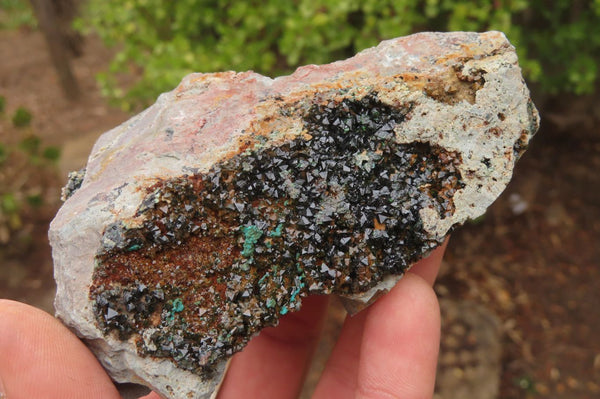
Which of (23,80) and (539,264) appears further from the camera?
(23,80)

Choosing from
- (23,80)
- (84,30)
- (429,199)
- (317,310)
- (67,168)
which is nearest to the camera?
(429,199)

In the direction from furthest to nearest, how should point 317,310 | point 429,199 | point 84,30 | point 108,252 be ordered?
point 84,30 < point 317,310 < point 429,199 < point 108,252

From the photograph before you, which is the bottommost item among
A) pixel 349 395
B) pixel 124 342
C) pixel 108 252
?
pixel 349 395

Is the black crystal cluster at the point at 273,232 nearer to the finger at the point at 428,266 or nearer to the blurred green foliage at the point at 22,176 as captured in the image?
the finger at the point at 428,266

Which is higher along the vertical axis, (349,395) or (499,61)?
(499,61)

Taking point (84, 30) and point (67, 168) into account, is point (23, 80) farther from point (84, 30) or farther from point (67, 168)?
point (84, 30)

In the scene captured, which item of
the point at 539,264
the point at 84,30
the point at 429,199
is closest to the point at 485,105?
the point at 429,199

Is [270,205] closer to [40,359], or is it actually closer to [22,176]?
[40,359]
